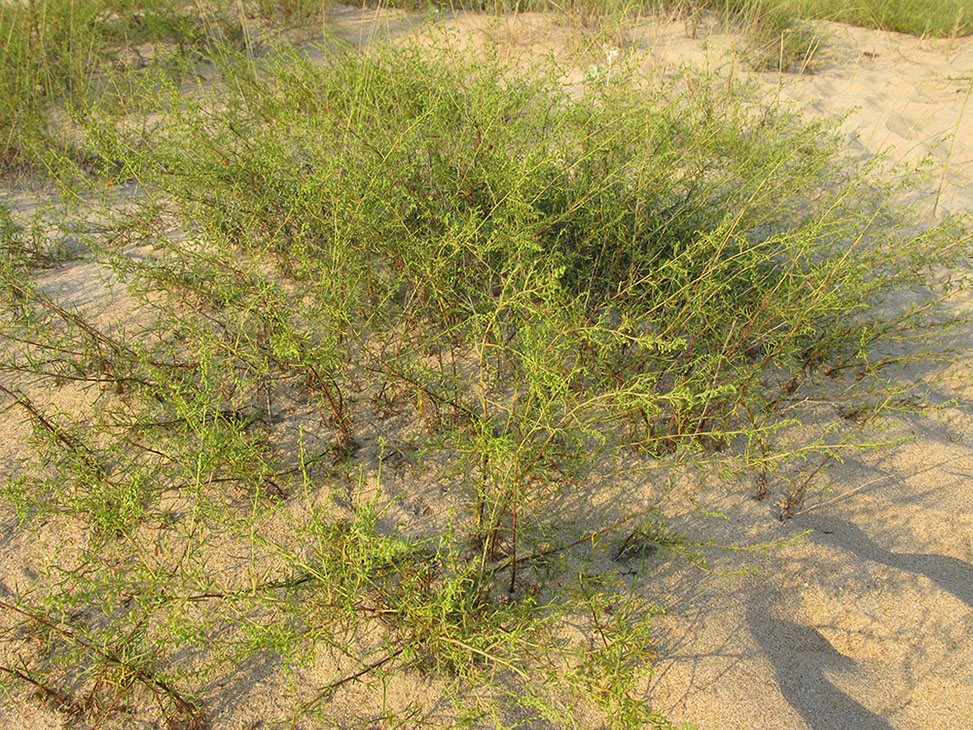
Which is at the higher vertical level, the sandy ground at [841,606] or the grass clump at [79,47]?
the grass clump at [79,47]

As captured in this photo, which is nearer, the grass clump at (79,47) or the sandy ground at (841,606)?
the sandy ground at (841,606)

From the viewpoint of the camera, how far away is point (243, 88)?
3264 millimetres

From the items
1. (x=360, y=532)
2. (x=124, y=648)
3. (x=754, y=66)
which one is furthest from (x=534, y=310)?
(x=754, y=66)

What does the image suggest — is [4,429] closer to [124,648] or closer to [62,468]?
[62,468]

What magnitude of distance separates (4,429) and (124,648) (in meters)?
1.22

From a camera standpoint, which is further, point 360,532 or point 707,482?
point 707,482

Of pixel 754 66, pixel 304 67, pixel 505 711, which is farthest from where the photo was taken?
pixel 754 66

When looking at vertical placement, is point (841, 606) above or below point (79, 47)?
below

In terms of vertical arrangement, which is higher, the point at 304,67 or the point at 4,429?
the point at 304,67

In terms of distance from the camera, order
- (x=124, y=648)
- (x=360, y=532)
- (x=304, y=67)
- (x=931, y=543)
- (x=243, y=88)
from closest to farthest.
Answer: (x=360, y=532) → (x=124, y=648) → (x=931, y=543) → (x=304, y=67) → (x=243, y=88)

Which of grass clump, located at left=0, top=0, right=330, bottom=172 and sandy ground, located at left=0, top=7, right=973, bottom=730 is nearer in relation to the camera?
sandy ground, located at left=0, top=7, right=973, bottom=730

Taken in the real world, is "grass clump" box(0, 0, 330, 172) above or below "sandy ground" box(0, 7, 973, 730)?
above

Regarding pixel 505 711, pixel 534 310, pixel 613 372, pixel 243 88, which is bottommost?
pixel 505 711

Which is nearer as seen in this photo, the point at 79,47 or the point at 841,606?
the point at 841,606
